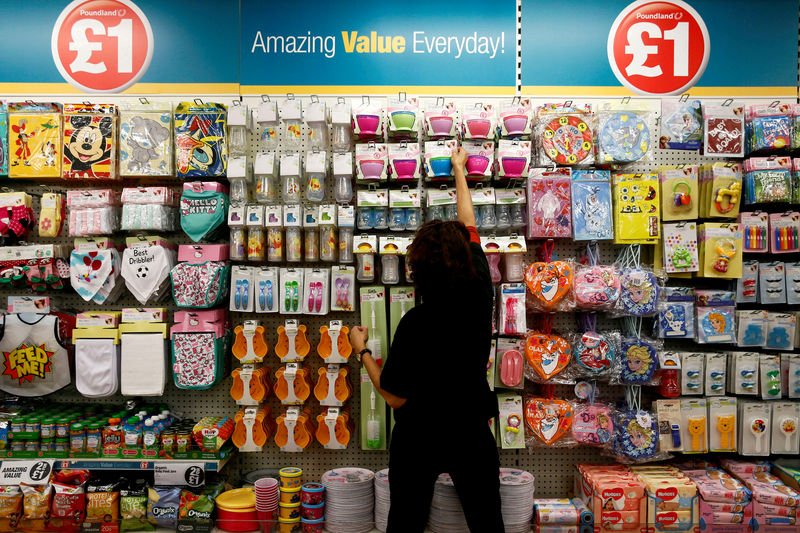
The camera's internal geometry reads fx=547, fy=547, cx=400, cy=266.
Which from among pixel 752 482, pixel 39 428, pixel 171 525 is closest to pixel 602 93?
pixel 752 482

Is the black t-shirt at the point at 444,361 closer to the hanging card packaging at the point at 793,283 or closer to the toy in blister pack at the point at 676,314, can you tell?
the toy in blister pack at the point at 676,314

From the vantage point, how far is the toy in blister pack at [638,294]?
317 centimetres

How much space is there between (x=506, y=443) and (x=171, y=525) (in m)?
1.91

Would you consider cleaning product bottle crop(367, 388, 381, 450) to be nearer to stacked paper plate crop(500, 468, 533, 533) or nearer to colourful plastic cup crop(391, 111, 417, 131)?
stacked paper plate crop(500, 468, 533, 533)

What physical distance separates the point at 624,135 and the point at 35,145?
3.49 meters

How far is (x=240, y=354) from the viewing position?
10.4 feet

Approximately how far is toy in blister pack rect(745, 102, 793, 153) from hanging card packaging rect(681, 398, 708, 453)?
158 centimetres

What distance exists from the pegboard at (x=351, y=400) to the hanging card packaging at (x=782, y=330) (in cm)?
92

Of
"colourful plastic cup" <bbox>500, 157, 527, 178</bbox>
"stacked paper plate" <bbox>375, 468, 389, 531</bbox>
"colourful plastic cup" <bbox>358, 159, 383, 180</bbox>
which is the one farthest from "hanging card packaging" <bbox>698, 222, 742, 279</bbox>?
"stacked paper plate" <bbox>375, 468, 389, 531</bbox>

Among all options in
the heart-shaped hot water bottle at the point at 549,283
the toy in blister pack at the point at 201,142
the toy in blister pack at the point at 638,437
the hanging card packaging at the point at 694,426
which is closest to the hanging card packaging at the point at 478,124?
the heart-shaped hot water bottle at the point at 549,283

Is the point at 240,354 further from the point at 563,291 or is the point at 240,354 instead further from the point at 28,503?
the point at 563,291

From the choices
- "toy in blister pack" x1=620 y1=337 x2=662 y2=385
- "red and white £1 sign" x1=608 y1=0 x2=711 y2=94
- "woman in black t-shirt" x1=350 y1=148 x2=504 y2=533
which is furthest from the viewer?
"red and white £1 sign" x1=608 y1=0 x2=711 y2=94

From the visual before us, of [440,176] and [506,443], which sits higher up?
[440,176]

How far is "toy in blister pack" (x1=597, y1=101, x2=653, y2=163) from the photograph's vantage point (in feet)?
10.6
